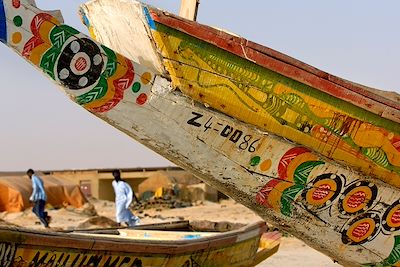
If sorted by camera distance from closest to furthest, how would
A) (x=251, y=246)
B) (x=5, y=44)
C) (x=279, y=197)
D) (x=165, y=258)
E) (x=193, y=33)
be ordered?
(x=5, y=44), (x=193, y=33), (x=279, y=197), (x=165, y=258), (x=251, y=246)

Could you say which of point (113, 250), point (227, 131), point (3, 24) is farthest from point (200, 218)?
point (3, 24)

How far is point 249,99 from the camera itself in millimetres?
4910

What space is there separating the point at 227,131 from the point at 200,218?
1750 centimetres

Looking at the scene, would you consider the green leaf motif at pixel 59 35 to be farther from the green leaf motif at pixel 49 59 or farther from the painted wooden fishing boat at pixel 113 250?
the painted wooden fishing boat at pixel 113 250

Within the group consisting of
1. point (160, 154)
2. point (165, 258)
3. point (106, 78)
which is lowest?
point (165, 258)

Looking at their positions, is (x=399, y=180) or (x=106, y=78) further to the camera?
(x=399, y=180)

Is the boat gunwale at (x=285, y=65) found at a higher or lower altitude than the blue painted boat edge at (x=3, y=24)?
higher

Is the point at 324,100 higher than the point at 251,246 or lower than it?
higher

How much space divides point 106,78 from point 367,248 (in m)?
2.33

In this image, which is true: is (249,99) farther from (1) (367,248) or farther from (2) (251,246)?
(2) (251,246)

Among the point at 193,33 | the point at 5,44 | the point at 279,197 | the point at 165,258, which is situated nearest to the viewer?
the point at 5,44

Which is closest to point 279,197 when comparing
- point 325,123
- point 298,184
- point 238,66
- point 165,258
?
point 298,184

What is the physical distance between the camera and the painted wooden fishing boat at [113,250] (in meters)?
5.21

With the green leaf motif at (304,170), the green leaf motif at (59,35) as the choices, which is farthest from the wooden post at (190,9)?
the green leaf motif at (304,170)
